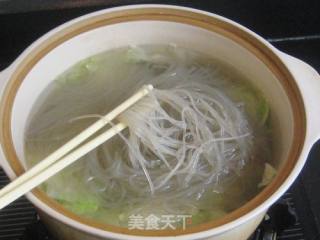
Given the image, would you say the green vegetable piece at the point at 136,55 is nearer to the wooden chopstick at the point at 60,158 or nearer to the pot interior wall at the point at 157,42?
the pot interior wall at the point at 157,42

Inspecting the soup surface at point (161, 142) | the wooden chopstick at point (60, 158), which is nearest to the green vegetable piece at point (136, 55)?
the soup surface at point (161, 142)

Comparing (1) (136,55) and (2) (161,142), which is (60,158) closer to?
(2) (161,142)

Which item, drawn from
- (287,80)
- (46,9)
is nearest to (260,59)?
(287,80)

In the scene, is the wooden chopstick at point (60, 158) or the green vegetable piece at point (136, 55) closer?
the wooden chopstick at point (60, 158)

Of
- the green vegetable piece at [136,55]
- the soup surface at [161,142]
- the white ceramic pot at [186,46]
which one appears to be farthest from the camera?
the green vegetable piece at [136,55]

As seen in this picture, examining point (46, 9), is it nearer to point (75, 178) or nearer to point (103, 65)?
point (103, 65)

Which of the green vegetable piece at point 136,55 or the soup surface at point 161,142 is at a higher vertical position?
the green vegetable piece at point 136,55
